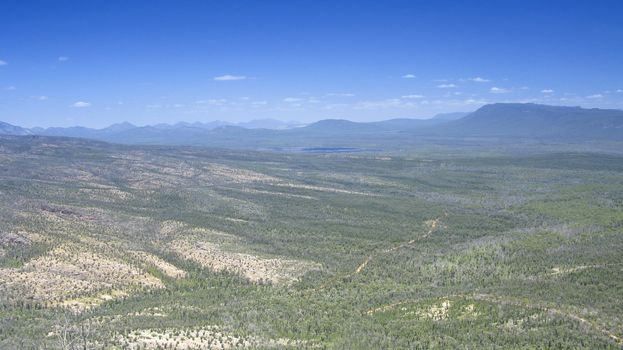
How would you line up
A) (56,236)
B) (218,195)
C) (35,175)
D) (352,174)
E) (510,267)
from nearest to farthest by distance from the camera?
1. (510,267)
2. (56,236)
3. (218,195)
4. (35,175)
5. (352,174)

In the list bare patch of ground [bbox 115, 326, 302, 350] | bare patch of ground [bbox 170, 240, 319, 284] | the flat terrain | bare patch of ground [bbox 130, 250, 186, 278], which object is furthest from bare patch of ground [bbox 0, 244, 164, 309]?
bare patch of ground [bbox 115, 326, 302, 350]

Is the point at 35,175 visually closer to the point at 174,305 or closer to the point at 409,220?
the point at 409,220

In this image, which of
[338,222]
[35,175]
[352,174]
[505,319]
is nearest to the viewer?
[505,319]

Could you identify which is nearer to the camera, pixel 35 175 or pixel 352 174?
pixel 35 175

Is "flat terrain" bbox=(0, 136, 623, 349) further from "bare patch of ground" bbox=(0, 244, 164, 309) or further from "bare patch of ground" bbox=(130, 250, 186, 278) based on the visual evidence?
"bare patch of ground" bbox=(130, 250, 186, 278)

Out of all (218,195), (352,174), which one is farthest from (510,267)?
(352,174)

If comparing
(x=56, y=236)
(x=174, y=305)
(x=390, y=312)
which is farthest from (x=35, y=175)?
(x=390, y=312)

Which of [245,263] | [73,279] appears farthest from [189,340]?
[245,263]

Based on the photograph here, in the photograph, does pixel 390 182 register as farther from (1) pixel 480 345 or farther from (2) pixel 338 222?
(1) pixel 480 345
